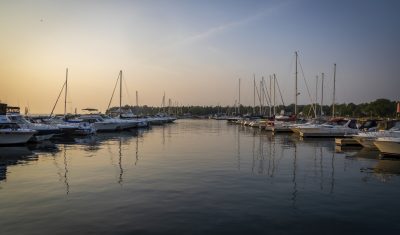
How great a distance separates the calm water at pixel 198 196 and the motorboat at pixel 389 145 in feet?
8.72

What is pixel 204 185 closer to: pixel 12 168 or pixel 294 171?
pixel 294 171

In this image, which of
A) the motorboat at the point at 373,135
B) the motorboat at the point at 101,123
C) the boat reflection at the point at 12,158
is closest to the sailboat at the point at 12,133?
the boat reflection at the point at 12,158

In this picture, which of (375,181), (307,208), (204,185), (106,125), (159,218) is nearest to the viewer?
(159,218)

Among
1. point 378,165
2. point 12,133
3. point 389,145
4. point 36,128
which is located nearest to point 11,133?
point 12,133

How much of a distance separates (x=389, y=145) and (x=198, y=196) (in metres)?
19.8

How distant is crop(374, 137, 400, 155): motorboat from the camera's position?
28.3 meters

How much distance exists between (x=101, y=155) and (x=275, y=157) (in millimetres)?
13604

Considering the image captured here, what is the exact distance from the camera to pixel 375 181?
752 inches

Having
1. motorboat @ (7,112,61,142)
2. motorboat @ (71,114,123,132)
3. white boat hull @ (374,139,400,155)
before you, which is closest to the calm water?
white boat hull @ (374,139,400,155)

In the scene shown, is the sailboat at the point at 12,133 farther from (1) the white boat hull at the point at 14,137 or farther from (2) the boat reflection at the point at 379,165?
(2) the boat reflection at the point at 379,165

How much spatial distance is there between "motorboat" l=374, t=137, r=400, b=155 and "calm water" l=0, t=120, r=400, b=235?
105 inches

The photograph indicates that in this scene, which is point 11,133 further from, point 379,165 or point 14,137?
point 379,165

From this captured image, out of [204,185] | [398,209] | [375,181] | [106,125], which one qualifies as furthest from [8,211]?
[106,125]

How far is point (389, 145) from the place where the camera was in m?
28.6
